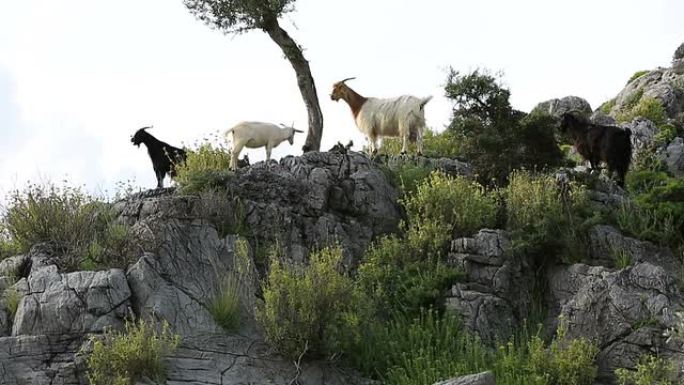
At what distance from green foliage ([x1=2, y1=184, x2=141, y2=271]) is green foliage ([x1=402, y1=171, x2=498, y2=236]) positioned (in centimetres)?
488

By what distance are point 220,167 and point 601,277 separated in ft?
24.0

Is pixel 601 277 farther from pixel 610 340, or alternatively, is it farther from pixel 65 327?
pixel 65 327

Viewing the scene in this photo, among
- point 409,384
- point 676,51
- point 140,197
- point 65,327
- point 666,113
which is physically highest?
point 676,51

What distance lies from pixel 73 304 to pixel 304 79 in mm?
9623

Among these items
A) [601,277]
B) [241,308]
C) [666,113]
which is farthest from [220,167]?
[666,113]

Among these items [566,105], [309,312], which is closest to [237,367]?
[309,312]

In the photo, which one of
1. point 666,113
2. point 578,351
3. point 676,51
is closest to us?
point 578,351

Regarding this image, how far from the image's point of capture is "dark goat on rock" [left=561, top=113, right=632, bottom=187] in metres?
20.5

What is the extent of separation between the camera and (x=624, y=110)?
94.4ft

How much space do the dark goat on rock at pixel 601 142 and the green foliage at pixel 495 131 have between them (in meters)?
0.69

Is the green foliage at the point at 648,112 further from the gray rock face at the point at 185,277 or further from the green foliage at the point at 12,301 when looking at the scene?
the green foliage at the point at 12,301

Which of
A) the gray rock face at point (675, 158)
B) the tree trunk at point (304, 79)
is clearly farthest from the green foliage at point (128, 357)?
the gray rock face at point (675, 158)

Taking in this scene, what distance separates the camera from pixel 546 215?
695 inches

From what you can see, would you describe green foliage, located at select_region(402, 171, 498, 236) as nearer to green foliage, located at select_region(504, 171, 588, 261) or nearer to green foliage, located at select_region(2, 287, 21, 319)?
green foliage, located at select_region(504, 171, 588, 261)
